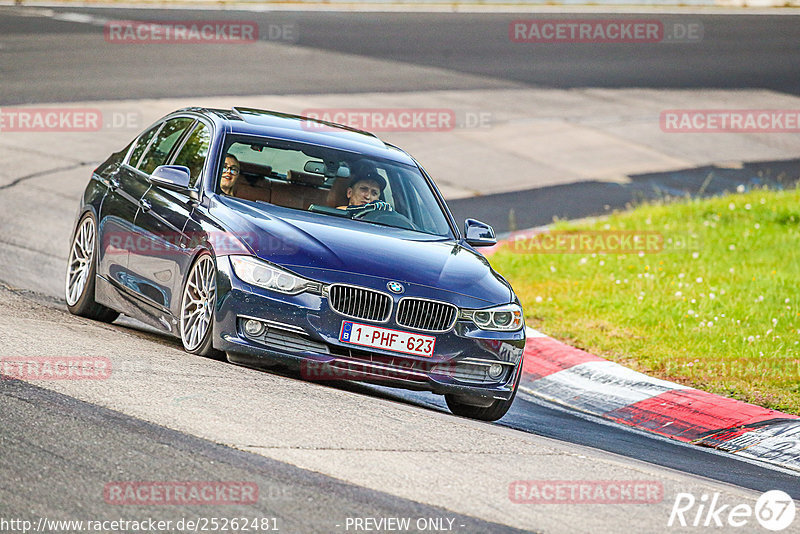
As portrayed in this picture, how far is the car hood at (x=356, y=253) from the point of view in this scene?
7.48m

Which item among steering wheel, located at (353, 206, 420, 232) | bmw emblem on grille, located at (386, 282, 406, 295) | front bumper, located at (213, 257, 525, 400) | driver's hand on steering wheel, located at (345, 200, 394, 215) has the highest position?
driver's hand on steering wheel, located at (345, 200, 394, 215)

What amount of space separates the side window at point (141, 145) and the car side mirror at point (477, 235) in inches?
101

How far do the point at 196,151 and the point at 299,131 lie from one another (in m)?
0.77

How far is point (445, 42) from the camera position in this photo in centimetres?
2948

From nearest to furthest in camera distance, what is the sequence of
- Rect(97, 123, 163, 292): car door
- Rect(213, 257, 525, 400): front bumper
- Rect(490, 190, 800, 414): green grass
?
1. Rect(213, 257, 525, 400): front bumper
2. Rect(97, 123, 163, 292): car door
3. Rect(490, 190, 800, 414): green grass

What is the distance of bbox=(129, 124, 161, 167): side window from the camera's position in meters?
9.62

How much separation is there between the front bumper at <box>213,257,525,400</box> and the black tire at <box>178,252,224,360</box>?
12 centimetres

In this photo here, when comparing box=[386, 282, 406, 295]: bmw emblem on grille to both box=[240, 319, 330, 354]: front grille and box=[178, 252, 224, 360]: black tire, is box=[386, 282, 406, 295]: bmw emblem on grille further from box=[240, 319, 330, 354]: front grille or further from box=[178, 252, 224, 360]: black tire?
box=[178, 252, 224, 360]: black tire

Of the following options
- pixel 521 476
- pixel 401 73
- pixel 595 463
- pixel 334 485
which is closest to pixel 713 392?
pixel 595 463

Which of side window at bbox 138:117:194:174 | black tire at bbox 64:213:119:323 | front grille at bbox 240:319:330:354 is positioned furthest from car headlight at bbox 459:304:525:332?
black tire at bbox 64:213:119:323

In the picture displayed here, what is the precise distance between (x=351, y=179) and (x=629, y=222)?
7269 mm

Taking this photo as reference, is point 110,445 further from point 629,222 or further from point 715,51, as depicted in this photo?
point 715,51

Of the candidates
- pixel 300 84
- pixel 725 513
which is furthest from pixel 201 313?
pixel 300 84

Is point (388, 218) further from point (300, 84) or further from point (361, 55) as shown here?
point (361, 55)
